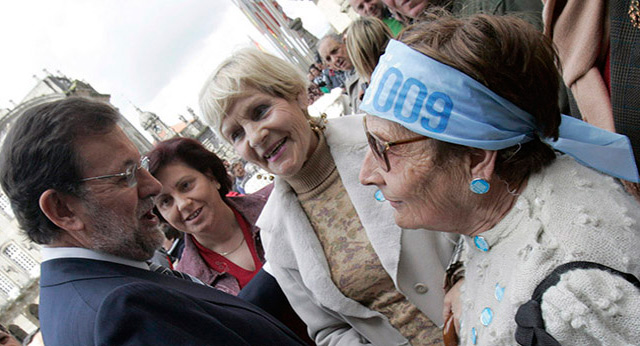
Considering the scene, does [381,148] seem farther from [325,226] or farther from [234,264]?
[234,264]

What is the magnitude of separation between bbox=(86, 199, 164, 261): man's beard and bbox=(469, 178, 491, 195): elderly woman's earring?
5.95ft

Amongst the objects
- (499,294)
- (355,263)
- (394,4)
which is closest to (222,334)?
(355,263)

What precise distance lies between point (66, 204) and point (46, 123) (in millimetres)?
449

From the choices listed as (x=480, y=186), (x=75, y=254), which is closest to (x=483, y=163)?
(x=480, y=186)

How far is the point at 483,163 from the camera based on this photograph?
48.9 inches

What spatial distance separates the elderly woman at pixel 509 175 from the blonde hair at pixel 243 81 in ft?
3.20

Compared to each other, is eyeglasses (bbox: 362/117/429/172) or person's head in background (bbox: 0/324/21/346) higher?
→ person's head in background (bbox: 0/324/21/346)

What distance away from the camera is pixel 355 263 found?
204 centimetres

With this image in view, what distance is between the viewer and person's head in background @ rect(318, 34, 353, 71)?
20.1ft

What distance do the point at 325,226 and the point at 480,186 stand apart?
1.13 metres

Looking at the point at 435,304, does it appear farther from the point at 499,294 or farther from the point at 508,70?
the point at 508,70

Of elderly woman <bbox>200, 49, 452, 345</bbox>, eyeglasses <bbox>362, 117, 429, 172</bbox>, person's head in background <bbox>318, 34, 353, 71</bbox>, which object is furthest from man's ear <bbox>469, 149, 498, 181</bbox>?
person's head in background <bbox>318, 34, 353, 71</bbox>

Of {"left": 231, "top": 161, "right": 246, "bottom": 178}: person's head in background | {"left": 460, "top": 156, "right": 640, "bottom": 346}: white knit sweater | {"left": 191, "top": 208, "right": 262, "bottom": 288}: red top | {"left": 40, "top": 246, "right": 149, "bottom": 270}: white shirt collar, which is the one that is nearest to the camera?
{"left": 460, "top": 156, "right": 640, "bottom": 346}: white knit sweater

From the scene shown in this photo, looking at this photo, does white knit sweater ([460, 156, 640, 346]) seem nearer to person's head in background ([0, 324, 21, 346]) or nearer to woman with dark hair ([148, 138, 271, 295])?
woman with dark hair ([148, 138, 271, 295])
